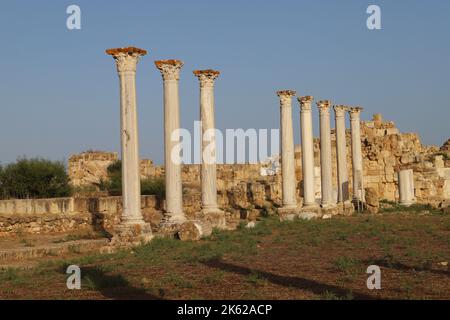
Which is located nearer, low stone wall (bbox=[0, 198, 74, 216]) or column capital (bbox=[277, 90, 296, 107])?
low stone wall (bbox=[0, 198, 74, 216])

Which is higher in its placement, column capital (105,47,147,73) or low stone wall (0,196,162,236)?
column capital (105,47,147,73)

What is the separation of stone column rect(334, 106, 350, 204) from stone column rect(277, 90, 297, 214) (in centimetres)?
615

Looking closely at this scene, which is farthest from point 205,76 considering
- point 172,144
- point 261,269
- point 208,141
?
point 261,269

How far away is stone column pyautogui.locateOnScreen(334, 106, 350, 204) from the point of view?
3291 centimetres

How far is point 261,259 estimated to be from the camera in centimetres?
1470

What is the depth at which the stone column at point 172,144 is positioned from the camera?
2031 cm

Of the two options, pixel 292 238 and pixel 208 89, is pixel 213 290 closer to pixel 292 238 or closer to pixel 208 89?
pixel 292 238

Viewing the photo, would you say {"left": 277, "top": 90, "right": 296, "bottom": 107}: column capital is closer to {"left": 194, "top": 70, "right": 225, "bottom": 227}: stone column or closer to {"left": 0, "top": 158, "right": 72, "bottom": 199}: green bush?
{"left": 194, "top": 70, "right": 225, "bottom": 227}: stone column

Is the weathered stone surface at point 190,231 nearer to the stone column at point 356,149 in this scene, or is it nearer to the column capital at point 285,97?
the column capital at point 285,97

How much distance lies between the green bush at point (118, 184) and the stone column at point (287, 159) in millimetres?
5561

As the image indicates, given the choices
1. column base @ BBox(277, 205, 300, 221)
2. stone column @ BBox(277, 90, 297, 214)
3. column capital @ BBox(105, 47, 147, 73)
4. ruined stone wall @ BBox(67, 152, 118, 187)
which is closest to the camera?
column capital @ BBox(105, 47, 147, 73)

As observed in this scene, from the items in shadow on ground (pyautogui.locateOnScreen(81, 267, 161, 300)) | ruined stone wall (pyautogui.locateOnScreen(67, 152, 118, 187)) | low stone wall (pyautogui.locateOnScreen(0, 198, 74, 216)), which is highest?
ruined stone wall (pyautogui.locateOnScreen(67, 152, 118, 187))

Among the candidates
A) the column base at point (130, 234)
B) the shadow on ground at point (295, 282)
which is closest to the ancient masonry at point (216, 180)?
the column base at point (130, 234)

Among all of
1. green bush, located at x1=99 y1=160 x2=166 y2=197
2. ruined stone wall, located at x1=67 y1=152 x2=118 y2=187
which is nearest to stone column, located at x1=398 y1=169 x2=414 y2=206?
green bush, located at x1=99 y1=160 x2=166 y2=197
